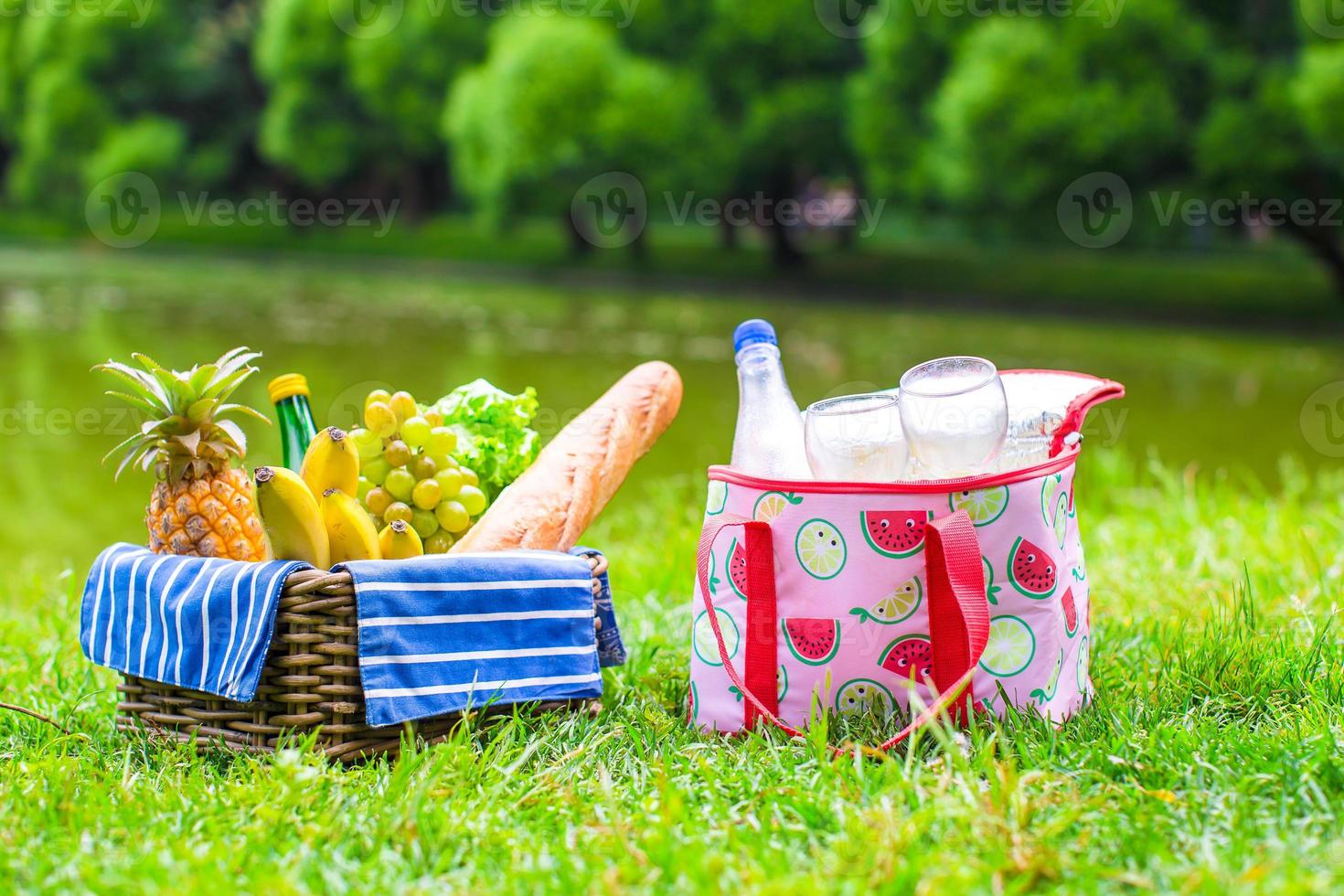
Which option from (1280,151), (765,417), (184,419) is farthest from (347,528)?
(1280,151)

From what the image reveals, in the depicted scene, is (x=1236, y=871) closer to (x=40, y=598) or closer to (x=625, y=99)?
(x=40, y=598)

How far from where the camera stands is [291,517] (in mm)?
2160

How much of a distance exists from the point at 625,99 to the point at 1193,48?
8242mm

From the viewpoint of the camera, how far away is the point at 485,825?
71.5 inches

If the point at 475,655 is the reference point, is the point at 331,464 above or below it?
above

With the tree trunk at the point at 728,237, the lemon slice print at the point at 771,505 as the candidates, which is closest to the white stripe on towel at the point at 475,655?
the lemon slice print at the point at 771,505

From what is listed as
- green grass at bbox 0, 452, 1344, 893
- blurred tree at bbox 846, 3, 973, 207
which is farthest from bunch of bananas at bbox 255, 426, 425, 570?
blurred tree at bbox 846, 3, 973, 207

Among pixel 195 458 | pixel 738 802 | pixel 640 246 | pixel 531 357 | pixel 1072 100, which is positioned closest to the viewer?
pixel 738 802

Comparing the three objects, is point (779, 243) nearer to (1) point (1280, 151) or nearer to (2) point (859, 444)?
(1) point (1280, 151)

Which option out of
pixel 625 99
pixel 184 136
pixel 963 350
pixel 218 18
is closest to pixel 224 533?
pixel 963 350

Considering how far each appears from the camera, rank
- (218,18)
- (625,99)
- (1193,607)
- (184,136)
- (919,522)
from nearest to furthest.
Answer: (919,522) → (1193,607) → (625,99) → (184,136) → (218,18)

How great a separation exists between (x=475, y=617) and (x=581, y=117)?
61.0ft

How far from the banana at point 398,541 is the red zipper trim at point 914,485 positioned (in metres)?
0.64

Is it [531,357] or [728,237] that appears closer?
[531,357]
